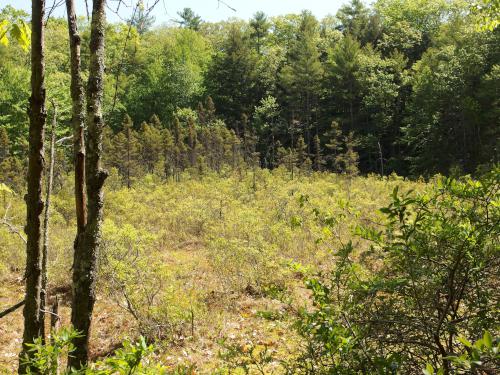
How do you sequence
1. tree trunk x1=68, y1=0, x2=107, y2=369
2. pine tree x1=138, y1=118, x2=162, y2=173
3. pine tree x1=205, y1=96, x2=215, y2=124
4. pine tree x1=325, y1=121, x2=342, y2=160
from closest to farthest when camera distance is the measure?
tree trunk x1=68, y1=0, x2=107, y2=369 < pine tree x1=325, y1=121, x2=342, y2=160 < pine tree x1=138, y1=118, x2=162, y2=173 < pine tree x1=205, y1=96, x2=215, y2=124

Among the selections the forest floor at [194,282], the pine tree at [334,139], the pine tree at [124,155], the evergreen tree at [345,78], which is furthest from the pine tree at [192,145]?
the forest floor at [194,282]

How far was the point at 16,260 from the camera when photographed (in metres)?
10.5

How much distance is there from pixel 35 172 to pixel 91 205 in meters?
0.29

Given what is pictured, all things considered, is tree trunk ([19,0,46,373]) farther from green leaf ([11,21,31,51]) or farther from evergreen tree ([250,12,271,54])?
evergreen tree ([250,12,271,54])

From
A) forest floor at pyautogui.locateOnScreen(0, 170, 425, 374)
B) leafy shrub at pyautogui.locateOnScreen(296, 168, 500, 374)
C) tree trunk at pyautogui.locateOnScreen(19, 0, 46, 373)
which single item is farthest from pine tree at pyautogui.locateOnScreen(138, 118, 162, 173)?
leafy shrub at pyautogui.locateOnScreen(296, 168, 500, 374)

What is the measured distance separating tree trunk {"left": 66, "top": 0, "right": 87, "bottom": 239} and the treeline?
17554 mm

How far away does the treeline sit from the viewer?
2455 centimetres

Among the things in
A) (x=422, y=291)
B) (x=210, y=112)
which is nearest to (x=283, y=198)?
(x=422, y=291)

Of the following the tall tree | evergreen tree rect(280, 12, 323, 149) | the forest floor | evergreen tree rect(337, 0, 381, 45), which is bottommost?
the forest floor

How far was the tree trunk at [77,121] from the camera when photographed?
214 cm

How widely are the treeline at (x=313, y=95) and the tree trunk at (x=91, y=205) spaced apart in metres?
17.6

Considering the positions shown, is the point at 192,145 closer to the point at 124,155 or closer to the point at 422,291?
the point at 124,155

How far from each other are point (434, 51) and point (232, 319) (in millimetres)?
27474

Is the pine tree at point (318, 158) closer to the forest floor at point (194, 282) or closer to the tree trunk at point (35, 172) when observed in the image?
the forest floor at point (194, 282)
